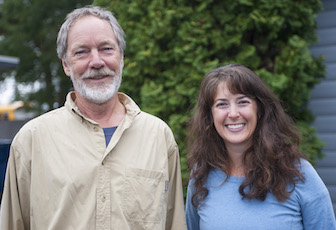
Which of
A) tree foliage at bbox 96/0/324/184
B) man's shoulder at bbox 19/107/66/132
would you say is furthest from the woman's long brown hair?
tree foliage at bbox 96/0/324/184

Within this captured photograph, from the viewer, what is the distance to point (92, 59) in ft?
7.61

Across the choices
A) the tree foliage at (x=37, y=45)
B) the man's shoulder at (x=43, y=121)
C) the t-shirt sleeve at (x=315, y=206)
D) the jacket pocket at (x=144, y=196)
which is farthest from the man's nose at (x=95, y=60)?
the tree foliage at (x=37, y=45)

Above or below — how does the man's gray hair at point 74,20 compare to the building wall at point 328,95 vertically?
above

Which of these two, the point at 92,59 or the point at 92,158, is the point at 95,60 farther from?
the point at 92,158

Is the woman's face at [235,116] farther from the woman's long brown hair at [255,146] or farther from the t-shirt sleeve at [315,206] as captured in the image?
the t-shirt sleeve at [315,206]

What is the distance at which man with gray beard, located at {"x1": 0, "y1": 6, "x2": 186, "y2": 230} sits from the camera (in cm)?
216

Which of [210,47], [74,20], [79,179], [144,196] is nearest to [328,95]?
[210,47]

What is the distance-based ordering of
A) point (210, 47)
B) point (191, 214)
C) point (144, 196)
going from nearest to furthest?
point (144, 196), point (191, 214), point (210, 47)

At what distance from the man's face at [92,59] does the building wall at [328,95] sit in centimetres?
329

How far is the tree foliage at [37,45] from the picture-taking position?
42.4 feet

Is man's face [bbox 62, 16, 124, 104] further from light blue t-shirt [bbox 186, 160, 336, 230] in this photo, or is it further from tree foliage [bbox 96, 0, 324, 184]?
tree foliage [bbox 96, 0, 324, 184]

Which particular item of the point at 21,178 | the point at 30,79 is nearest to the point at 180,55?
the point at 21,178

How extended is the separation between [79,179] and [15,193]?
0.36 meters

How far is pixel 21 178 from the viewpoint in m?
2.19
